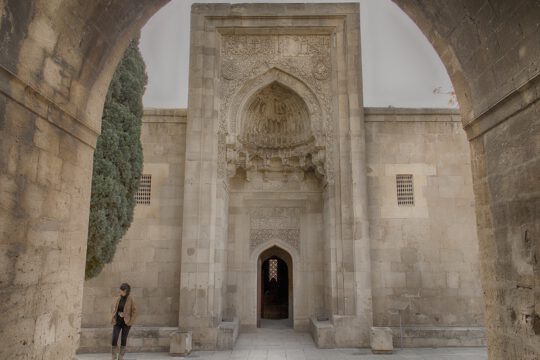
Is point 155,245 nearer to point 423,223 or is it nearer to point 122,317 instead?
point 122,317

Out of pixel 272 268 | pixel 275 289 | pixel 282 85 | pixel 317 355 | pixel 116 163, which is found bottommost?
pixel 317 355

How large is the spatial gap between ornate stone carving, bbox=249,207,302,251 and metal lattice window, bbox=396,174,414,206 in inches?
112

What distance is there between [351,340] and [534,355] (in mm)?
6399

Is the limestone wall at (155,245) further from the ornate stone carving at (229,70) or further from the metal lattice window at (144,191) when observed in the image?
the ornate stone carving at (229,70)

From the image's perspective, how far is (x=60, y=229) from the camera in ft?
12.6

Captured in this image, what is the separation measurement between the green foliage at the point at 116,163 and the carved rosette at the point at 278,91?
243cm

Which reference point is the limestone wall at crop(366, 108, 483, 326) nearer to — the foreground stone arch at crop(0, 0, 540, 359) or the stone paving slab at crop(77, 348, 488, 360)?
the stone paving slab at crop(77, 348, 488, 360)

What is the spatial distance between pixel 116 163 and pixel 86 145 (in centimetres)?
376

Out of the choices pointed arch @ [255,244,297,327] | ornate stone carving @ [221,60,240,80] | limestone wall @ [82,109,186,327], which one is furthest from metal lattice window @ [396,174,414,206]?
limestone wall @ [82,109,186,327]

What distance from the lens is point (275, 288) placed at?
1597 centimetres

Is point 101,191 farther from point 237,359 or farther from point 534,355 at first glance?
point 534,355

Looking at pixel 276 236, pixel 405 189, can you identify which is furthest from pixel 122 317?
pixel 405 189

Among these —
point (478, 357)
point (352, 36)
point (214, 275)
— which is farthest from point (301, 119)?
point (478, 357)

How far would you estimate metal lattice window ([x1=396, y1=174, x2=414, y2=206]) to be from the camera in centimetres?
1048
